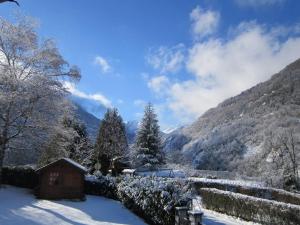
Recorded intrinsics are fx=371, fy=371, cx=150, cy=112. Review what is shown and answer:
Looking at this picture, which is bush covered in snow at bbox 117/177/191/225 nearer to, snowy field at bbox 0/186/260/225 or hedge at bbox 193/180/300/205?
snowy field at bbox 0/186/260/225

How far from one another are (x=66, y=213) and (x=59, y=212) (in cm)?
43

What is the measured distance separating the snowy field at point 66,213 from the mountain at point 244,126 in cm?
6896

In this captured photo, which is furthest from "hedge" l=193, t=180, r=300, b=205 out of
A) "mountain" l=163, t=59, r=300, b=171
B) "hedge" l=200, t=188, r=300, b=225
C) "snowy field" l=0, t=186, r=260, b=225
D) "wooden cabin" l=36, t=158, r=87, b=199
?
"mountain" l=163, t=59, r=300, b=171

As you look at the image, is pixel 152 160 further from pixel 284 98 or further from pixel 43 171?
pixel 284 98

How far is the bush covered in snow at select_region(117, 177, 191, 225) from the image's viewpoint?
1547 centimetres

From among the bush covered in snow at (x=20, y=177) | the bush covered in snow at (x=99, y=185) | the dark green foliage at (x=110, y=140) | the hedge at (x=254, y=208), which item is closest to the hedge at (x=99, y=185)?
the bush covered in snow at (x=99, y=185)

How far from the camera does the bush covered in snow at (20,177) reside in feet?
97.3

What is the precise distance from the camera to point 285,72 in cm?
16838

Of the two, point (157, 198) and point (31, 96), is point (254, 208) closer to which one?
point (157, 198)

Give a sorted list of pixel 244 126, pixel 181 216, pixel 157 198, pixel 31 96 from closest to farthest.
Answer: pixel 181 216 < pixel 157 198 < pixel 31 96 < pixel 244 126

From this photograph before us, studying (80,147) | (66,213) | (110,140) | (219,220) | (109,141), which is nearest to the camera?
(66,213)

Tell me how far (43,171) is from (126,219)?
29.0ft

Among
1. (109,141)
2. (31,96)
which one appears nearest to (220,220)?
(31,96)

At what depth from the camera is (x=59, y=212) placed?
64.7 feet
